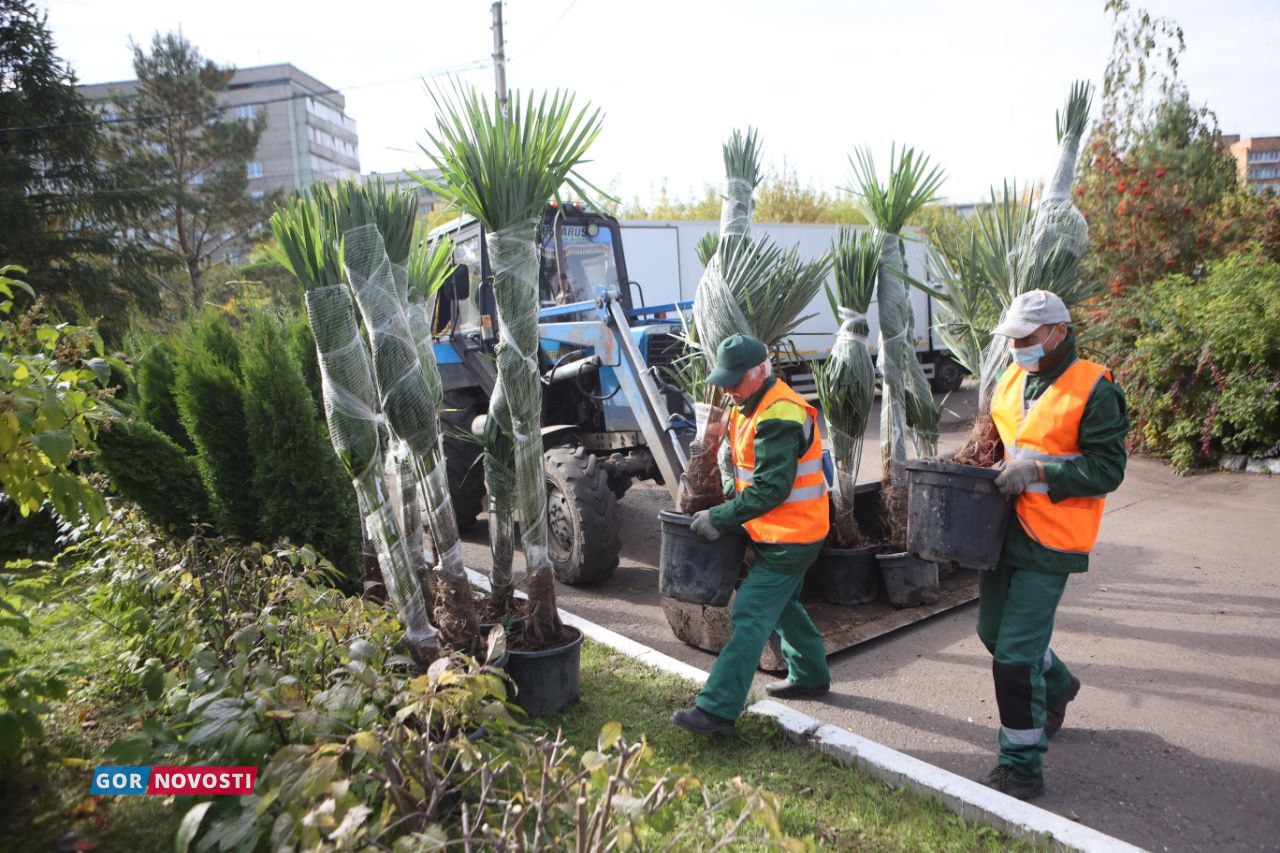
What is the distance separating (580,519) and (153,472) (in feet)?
8.51

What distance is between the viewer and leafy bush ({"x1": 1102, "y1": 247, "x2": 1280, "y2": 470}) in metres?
7.94

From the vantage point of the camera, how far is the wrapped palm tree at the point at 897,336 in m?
4.95

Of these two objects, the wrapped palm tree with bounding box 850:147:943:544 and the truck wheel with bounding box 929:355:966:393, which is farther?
the truck wheel with bounding box 929:355:966:393

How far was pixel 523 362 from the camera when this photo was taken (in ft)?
11.2

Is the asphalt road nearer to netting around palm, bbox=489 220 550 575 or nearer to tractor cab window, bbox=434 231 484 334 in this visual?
netting around palm, bbox=489 220 550 575

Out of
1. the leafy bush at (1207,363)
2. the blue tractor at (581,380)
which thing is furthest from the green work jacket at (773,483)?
the leafy bush at (1207,363)

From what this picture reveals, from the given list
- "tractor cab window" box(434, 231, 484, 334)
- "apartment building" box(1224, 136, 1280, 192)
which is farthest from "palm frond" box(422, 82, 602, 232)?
"apartment building" box(1224, 136, 1280, 192)

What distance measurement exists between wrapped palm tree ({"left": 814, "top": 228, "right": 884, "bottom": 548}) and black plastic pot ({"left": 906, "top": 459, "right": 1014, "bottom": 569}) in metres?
1.71

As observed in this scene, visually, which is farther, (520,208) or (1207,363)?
(1207,363)

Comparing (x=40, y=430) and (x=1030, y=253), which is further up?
(x=1030, y=253)

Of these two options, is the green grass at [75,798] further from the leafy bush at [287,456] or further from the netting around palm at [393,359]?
the leafy bush at [287,456]

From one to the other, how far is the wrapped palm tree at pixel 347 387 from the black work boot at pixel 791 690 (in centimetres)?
162

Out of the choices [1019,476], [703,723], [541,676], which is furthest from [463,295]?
[1019,476]

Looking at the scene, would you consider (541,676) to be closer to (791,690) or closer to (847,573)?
(791,690)
